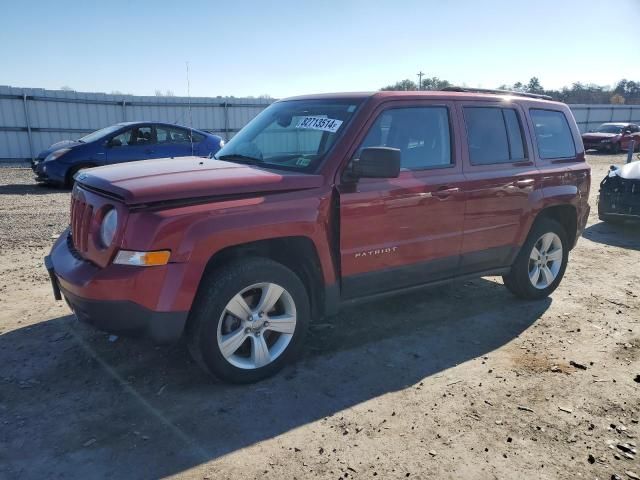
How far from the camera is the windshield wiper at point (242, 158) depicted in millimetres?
4055

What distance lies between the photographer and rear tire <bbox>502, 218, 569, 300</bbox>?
505cm

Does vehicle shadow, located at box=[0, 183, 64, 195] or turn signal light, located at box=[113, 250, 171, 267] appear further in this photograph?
vehicle shadow, located at box=[0, 183, 64, 195]

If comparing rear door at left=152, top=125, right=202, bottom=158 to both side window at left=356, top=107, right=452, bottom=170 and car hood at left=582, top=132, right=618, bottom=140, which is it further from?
car hood at left=582, top=132, right=618, bottom=140

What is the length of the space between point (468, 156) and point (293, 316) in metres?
2.07

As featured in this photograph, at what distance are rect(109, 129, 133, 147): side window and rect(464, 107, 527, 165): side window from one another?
8.68 meters

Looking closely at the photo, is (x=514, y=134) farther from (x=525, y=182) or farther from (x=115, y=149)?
(x=115, y=149)

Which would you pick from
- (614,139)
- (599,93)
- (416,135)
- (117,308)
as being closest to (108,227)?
(117,308)

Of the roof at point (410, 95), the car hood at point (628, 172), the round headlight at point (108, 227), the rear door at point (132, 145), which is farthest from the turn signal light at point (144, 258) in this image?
the rear door at point (132, 145)

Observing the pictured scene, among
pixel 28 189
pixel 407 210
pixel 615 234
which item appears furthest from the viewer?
pixel 28 189

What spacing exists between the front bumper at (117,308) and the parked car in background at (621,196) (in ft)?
26.6

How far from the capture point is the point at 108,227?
314 cm

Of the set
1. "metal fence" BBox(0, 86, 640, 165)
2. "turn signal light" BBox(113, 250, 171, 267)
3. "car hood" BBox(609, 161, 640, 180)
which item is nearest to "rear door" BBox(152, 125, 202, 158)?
"metal fence" BBox(0, 86, 640, 165)

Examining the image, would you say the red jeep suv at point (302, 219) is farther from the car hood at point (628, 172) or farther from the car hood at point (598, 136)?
the car hood at point (598, 136)

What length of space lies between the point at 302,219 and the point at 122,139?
889 cm
